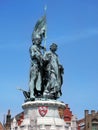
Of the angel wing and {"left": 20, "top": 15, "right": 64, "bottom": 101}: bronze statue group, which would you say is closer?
{"left": 20, "top": 15, "right": 64, "bottom": 101}: bronze statue group

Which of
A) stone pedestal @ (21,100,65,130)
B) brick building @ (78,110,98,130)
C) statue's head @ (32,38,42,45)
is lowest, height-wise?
stone pedestal @ (21,100,65,130)

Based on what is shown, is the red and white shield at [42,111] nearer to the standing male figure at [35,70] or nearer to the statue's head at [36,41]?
the standing male figure at [35,70]

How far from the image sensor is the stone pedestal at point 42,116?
20250 mm

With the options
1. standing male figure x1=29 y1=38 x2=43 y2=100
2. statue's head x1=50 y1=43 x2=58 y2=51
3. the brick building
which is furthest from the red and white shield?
the brick building

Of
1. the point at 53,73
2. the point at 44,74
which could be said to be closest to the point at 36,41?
the point at 44,74

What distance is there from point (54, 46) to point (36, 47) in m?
1.12

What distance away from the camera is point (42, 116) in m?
20.8

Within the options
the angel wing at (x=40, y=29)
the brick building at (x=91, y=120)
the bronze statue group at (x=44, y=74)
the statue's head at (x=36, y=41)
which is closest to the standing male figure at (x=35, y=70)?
the bronze statue group at (x=44, y=74)

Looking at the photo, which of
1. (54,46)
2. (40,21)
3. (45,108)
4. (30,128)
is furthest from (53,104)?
(40,21)

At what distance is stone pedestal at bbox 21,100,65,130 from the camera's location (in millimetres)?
20250

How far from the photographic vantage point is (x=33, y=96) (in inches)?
845

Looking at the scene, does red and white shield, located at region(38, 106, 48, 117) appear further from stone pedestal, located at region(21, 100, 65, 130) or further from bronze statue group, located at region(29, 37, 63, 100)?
bronze statue group, located at region(29, 37, 63, 100)

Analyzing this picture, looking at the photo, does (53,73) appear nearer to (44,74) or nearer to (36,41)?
(44,74)

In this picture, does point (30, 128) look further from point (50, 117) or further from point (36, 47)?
point (36, 47)
